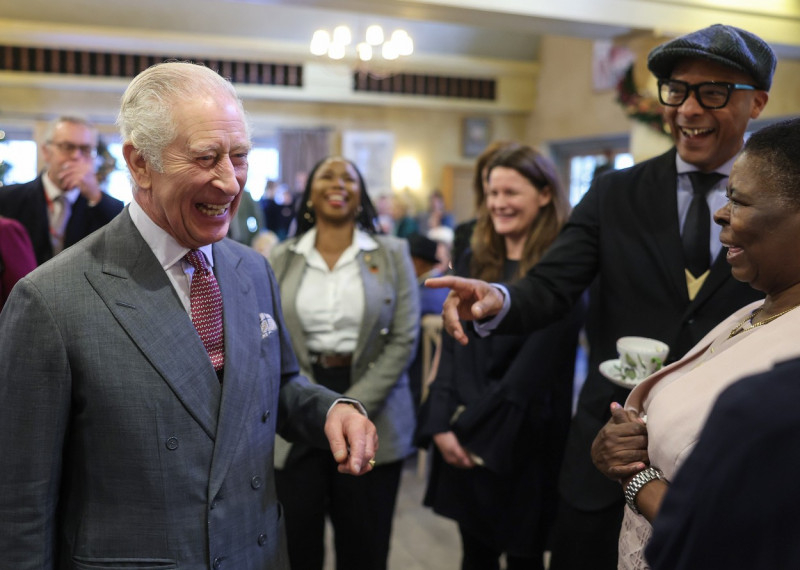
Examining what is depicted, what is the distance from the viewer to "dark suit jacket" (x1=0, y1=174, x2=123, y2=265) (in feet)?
9.62

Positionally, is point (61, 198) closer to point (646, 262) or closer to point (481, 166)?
point (481, 166)

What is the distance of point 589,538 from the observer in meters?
1.71

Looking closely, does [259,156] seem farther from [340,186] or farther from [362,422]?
[362,422]

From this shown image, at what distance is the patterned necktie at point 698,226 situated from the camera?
1.64 m

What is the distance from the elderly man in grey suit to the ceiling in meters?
4.32

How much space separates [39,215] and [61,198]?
0.12 m

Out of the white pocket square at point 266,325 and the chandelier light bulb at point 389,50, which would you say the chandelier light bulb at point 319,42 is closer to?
the chandelier light bulb at point 389,50

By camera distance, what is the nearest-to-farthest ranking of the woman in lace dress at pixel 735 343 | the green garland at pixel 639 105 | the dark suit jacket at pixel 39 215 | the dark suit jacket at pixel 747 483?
the dark suit jacket at pixel 747 483 → the woman in lace dress at pixel 735 343 → the dark suit jacket at pixel 39 215 → the green garland at pixel 639 105

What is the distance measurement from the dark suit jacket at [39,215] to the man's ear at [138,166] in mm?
1752

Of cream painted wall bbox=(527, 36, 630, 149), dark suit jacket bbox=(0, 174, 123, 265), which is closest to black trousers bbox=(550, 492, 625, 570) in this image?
dark suit jacket bbox=(0, 174, 123, 265)

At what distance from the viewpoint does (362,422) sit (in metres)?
1.47

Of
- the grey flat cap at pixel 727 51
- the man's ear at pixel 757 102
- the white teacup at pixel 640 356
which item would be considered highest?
the grey flat cap at pixel 727 51

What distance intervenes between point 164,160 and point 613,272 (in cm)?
107

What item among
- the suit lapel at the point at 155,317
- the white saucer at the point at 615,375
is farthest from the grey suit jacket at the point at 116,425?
the white saucer at the point at 615,375
